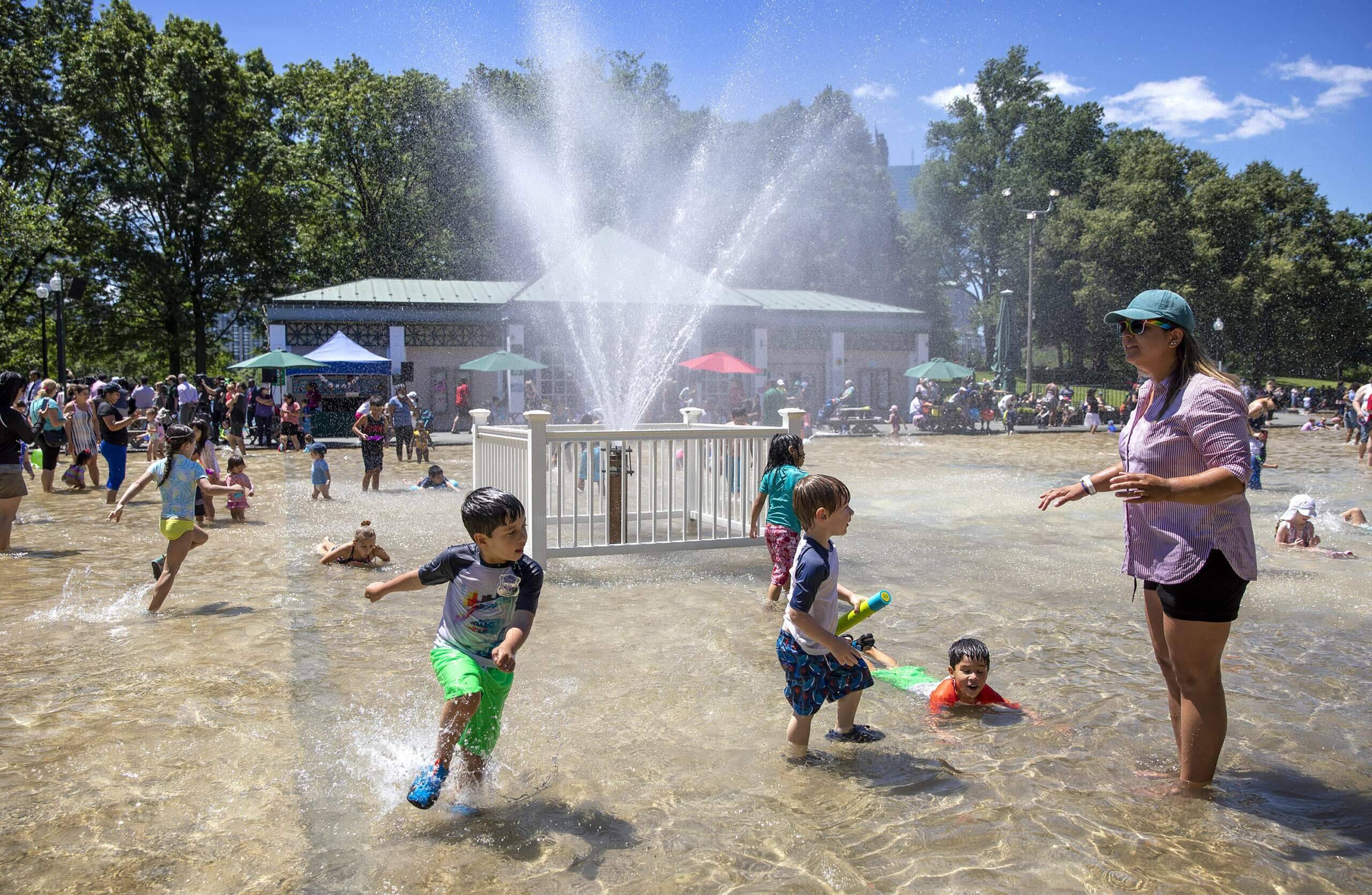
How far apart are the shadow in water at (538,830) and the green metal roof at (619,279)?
2828 cm

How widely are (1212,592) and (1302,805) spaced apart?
1.11m

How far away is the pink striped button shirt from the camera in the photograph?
11.4ft

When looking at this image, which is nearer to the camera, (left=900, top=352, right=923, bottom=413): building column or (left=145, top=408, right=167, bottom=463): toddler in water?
(left=145, top=408, right=167, bottom=463): toddler in water

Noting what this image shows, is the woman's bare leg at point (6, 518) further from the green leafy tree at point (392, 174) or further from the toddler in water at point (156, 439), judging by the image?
the green leafy tree at point (392, 174)

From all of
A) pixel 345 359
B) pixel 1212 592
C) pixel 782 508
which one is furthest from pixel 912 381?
pixel 1212 592

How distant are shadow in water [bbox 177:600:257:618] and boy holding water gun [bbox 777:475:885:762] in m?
4.84

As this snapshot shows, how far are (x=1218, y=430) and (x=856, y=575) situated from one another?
17.5ft

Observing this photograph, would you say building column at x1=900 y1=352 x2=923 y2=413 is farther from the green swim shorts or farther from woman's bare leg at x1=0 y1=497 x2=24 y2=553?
the green swim shorts

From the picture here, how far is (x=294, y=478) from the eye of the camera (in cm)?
1772

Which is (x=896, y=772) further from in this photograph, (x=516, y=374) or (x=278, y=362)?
(x=516, y=374)

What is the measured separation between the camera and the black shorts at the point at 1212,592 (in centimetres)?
349

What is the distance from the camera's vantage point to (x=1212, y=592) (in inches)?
138

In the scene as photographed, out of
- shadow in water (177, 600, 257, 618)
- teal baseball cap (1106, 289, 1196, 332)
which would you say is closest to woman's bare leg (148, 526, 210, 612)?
shadow in water (177, 600, 257, 618)

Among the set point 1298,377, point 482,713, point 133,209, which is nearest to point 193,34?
point 133,209
